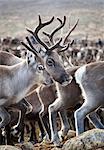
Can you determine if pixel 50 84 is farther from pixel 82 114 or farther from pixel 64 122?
pixel 64 122

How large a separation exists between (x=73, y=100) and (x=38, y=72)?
1172 millimetres

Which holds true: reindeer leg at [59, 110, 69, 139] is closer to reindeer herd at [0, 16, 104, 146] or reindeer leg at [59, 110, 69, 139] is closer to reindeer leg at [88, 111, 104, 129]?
reindeer herd at [0, 16, 104, 146]

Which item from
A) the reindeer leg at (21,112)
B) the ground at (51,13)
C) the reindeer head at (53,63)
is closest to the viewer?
the reindeer head at (53,63)

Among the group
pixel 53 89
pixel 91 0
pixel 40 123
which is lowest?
pixel 40 123

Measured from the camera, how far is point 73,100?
10.4 metres

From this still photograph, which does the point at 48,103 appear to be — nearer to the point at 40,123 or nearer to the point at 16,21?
the point at 40,123

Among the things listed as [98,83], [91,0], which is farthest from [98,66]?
[91,0]

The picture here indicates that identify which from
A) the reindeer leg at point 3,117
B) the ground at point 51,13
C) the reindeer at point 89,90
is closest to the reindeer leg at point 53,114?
the reindeer at point 89,90

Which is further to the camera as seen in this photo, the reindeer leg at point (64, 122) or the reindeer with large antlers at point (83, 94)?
the reindeer leg at point (64, 122)

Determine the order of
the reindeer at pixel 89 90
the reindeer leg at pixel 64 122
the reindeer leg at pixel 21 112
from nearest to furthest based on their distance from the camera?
the reindeer at pixel 89 90
the reindeer leg at pixel 21 112
the reindeer leg at pixel 64 122

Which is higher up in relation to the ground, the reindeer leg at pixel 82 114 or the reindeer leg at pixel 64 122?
the reindeer leg at pixel 82 114

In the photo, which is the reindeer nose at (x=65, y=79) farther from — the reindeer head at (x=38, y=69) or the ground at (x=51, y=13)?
the ground at (x=51, y=13)

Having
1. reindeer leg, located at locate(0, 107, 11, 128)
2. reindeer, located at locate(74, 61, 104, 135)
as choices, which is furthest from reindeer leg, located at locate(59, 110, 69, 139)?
reindeer leg, located at locate(0, 107, 11, 128)

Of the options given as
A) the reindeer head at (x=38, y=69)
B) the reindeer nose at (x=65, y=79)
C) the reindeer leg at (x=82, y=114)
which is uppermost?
the reindeer head at (x=38, y=69)
